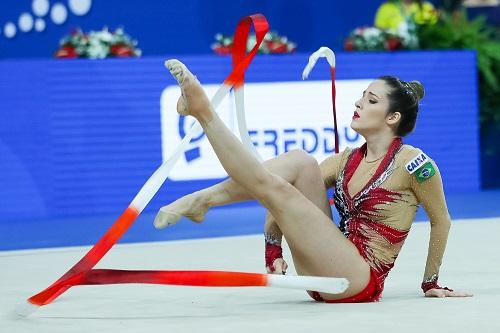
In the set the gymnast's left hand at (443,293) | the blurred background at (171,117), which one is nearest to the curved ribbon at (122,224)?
the gymnast's left hand at (443,293)

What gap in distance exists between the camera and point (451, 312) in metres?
3.54

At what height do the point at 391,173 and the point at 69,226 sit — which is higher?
the point at 391,173

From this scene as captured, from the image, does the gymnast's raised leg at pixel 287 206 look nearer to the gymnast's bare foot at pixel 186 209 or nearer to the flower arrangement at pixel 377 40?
the gymnast's bare foot at pixel 186 209

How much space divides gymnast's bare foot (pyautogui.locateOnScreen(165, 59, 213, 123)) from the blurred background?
3.22 meters

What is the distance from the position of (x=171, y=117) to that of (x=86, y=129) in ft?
2.12

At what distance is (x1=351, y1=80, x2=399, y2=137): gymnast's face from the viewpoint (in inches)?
154

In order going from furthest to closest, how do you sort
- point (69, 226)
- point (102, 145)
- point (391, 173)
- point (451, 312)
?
point (102, 145) < point (69, 226) < point (391, 173) < point (451, 312)

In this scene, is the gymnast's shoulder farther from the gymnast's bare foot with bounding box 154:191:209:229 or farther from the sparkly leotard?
the gymnast's bare foot with bounding box 154:191:209:229

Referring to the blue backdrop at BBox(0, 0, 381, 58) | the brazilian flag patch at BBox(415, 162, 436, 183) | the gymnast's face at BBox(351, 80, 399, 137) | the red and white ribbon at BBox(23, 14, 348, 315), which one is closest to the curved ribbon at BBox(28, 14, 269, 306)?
the red and white ribbon at BBox(23, 14, 348, 315)

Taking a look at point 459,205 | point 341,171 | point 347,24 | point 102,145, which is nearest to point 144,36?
point 347,24

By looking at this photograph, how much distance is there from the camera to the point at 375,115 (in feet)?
12.9

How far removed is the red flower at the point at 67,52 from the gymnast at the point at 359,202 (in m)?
4.77

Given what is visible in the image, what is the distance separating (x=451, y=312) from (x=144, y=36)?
8395mm

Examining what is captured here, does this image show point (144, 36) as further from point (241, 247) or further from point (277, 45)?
point (241, 247)
